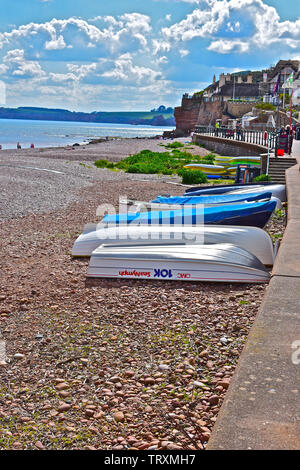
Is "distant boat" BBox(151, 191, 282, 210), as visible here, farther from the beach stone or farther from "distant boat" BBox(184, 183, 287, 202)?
the beach stone

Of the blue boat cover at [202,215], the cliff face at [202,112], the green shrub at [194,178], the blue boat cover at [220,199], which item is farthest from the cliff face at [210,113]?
the blue boat cover at [202,215]

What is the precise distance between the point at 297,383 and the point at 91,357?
257 cm

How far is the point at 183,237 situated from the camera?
8.91 m

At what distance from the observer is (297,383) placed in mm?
3291

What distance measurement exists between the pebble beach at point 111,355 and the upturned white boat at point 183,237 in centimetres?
61

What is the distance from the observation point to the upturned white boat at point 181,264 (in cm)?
775

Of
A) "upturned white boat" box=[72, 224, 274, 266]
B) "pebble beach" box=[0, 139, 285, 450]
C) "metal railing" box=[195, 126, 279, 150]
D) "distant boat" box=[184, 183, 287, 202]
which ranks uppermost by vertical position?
"metal railing" box=[195, 126, 279, 150]

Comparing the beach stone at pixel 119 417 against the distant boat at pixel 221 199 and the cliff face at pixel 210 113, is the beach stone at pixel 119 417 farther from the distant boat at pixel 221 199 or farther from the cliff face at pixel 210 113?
the cliff face at pixel 210 113

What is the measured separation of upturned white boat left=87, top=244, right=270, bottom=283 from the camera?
7754mm

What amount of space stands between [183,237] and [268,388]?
576 cm

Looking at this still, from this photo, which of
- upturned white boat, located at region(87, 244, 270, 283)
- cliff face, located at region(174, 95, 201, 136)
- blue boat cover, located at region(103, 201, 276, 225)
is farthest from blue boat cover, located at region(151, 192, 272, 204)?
cliff face, located at region(174, 95, 201, 136)

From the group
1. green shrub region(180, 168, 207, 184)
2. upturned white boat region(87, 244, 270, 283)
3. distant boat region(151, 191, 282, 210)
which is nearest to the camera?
upturned white boat region(87, 244, 270, 283)

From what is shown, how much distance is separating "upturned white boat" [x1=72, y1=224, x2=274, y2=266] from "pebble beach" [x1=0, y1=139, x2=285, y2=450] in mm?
608

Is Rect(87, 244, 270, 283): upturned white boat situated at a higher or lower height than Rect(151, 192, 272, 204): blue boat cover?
lower
